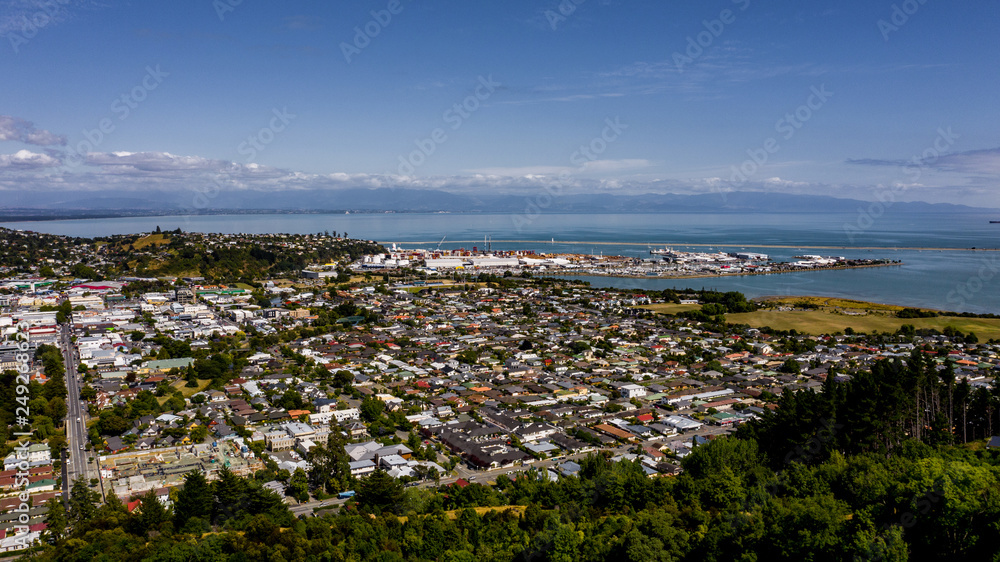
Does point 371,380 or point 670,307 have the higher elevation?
point 670,307

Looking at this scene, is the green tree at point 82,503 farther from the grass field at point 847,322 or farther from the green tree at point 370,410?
the grass field at point 847,322

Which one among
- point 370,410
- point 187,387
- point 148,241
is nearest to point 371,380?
point 370,410

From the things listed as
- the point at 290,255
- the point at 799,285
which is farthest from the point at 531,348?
the point at 290,255

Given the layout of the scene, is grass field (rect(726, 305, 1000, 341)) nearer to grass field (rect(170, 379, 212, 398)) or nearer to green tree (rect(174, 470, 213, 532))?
grass field (rect(170, 379, 212, 398))

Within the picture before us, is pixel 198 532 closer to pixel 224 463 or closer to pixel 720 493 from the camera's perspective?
pixel 224 463

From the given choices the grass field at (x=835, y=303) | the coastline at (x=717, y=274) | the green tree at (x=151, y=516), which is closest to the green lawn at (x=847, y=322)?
the grass field at (x=835, y=303)

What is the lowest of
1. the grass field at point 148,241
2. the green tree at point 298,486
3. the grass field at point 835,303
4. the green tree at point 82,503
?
the green tree at point 298,486

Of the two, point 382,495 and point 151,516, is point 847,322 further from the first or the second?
point 151,516
